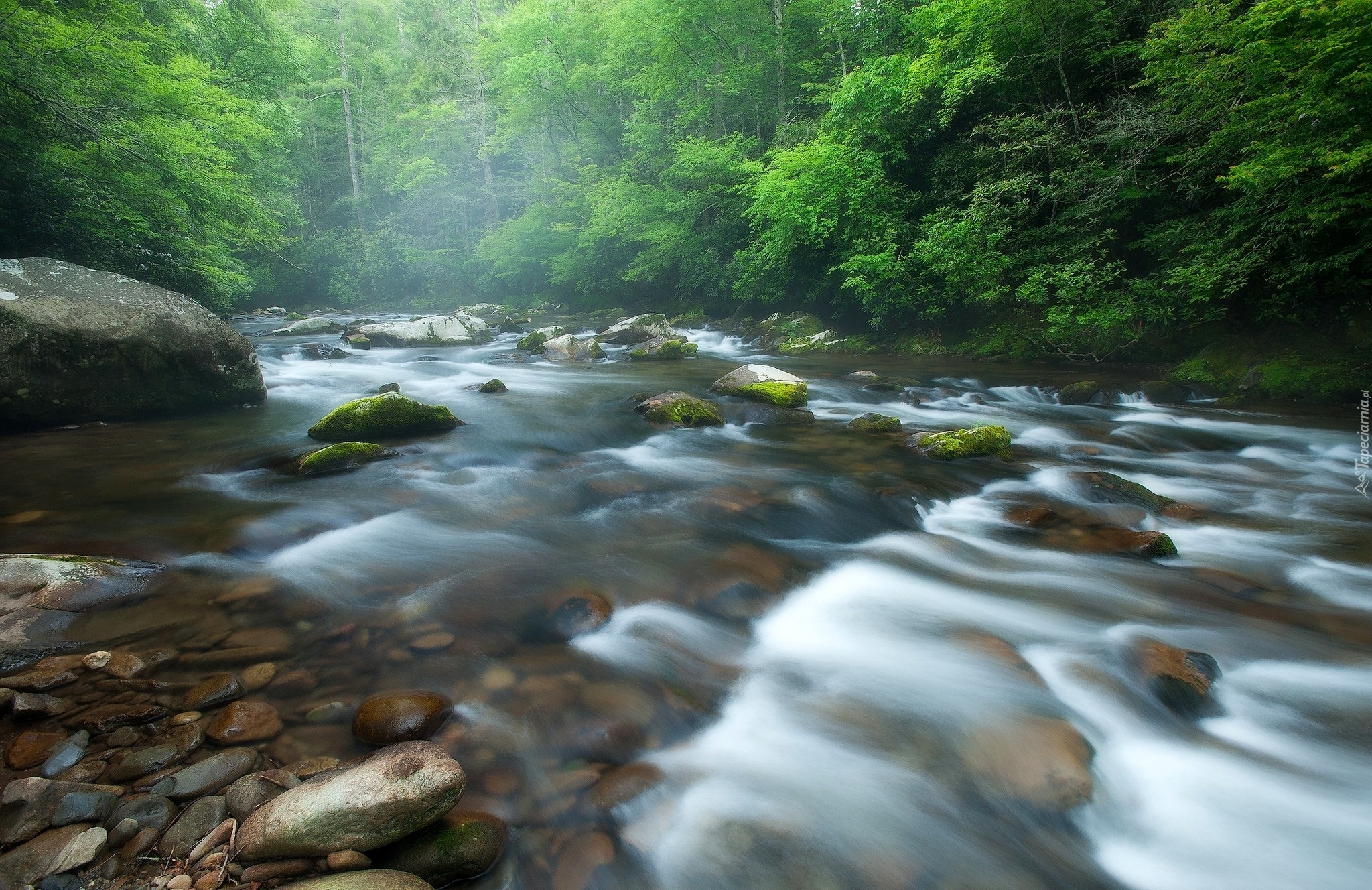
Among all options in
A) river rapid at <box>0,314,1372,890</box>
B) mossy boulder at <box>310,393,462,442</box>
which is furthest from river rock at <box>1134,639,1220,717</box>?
mossy boulder at <box>310,393,462,442</box>

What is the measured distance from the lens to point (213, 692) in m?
2.64

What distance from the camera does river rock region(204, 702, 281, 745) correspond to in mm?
2422

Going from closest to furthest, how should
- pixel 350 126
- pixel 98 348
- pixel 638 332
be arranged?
pixel 98 348 → pixel 638 332 → pixel 350 126

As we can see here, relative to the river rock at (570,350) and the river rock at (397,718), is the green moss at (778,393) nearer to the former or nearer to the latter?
the river rock at (570,350)

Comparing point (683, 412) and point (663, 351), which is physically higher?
point (663, 351)

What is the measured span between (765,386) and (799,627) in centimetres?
566

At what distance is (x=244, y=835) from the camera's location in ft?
6.34

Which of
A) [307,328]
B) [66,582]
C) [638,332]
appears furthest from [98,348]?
[307,328]

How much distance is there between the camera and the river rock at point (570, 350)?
48.6 ft

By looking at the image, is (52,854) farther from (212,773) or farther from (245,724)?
(245,724)

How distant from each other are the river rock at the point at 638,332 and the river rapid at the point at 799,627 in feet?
31.7

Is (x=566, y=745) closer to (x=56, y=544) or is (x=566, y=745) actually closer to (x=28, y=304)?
(x=56, y=544)

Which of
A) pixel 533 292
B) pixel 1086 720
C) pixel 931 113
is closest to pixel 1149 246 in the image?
pixel 931 113

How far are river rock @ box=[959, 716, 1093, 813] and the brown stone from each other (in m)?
3.64
